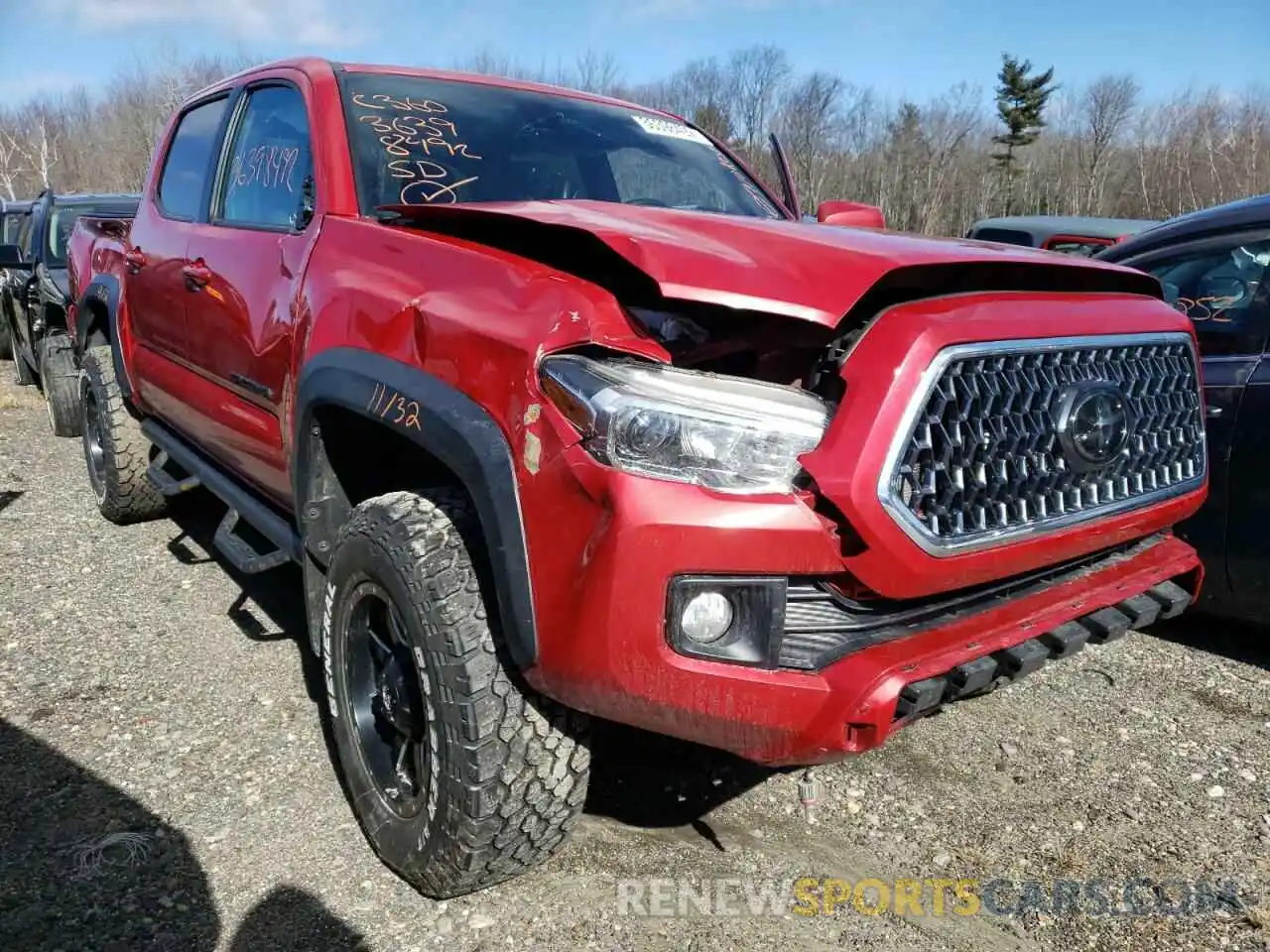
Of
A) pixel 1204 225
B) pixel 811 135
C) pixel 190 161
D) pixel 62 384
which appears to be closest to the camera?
pixel 1204 225

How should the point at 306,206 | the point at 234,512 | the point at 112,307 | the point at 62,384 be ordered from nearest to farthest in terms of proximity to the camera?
the point at 306,206 → the point at 234,512 → the point at 112,307 → the point at 62,384

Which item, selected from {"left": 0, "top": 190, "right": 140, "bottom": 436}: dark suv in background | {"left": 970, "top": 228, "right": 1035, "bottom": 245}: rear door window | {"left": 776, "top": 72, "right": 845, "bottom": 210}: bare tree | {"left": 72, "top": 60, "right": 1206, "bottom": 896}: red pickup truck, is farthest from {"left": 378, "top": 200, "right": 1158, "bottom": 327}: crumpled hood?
{"left": 776, "top": 72, "right": 845, "bottom": 210}: bare tree

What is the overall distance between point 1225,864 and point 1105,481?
A: 1.14 metres

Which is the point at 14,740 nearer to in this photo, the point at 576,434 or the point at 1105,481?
the point at 576,434

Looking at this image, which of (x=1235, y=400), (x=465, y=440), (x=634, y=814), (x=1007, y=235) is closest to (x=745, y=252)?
(x=465, y=440)

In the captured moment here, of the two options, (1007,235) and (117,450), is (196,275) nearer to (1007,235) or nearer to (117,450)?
(117,450)

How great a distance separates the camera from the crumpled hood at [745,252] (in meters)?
1.83

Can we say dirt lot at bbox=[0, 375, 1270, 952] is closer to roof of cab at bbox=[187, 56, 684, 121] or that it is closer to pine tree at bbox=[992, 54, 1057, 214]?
roof of cab at bbox=[187, 56, 684, 121]

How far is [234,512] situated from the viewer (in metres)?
3.62

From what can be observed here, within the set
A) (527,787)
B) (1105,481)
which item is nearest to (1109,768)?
(1105,481)

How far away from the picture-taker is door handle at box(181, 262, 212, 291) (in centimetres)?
349

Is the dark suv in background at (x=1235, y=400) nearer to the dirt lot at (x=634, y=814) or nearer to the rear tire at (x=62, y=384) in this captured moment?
the dirt lot at (x=634, y=814)

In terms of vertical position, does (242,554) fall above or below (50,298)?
below

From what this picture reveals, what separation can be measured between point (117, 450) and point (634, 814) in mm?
3603
